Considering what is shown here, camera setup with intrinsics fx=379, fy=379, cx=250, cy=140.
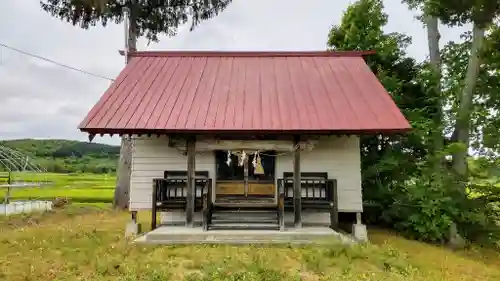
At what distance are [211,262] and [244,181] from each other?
3836mm

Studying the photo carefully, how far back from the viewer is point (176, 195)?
9727 mm

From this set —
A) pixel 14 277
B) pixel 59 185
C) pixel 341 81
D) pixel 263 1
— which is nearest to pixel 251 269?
pixel 14 277

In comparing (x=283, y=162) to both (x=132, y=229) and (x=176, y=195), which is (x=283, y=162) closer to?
(x=176, y=195)

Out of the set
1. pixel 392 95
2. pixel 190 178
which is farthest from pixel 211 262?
→ pixel 392 95

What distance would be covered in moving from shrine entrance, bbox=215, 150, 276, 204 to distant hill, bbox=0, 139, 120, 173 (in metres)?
49.4

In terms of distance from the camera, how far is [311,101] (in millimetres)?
10047

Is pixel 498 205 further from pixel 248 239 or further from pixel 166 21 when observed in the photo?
pixel 166 21

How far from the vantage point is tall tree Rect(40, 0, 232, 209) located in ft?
51.4

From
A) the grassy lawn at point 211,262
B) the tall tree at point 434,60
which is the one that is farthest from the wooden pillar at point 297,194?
the tall tree at point 434,60

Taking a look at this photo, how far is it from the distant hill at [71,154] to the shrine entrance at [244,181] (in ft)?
162

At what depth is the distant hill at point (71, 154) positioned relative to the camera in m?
57.5

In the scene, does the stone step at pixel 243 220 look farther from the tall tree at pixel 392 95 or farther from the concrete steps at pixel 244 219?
the tall tree at pixel 392 95

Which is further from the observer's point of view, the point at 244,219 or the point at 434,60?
the point at 434,60

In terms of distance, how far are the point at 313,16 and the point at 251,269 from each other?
13480 mm
